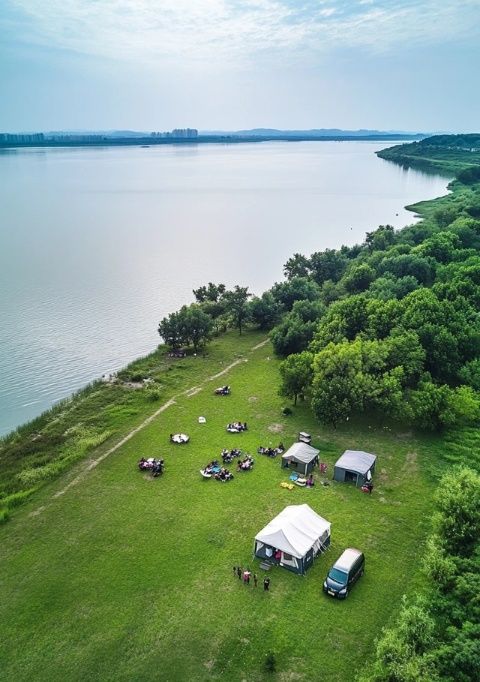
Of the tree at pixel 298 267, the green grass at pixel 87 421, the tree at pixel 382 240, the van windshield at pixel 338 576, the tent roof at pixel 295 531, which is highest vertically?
the tree at pixel 382 240

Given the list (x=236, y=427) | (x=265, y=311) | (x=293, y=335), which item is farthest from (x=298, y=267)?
(x=236, y=427)

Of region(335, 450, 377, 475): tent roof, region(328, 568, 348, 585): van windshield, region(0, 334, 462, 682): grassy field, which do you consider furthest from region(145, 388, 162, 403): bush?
region(328, 568, 348, 585): van windshield

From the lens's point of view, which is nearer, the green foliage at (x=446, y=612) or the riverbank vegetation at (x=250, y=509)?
the green foliage at (x=446, y=612)

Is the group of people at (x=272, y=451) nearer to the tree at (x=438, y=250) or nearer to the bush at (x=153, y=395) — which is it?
the bush at (x=153, y=395)

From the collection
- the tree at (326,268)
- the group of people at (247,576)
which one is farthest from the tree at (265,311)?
the group of people at (247,576)

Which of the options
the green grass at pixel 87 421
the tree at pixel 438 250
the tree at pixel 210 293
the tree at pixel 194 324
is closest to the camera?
the green grass at pixel 87 421
